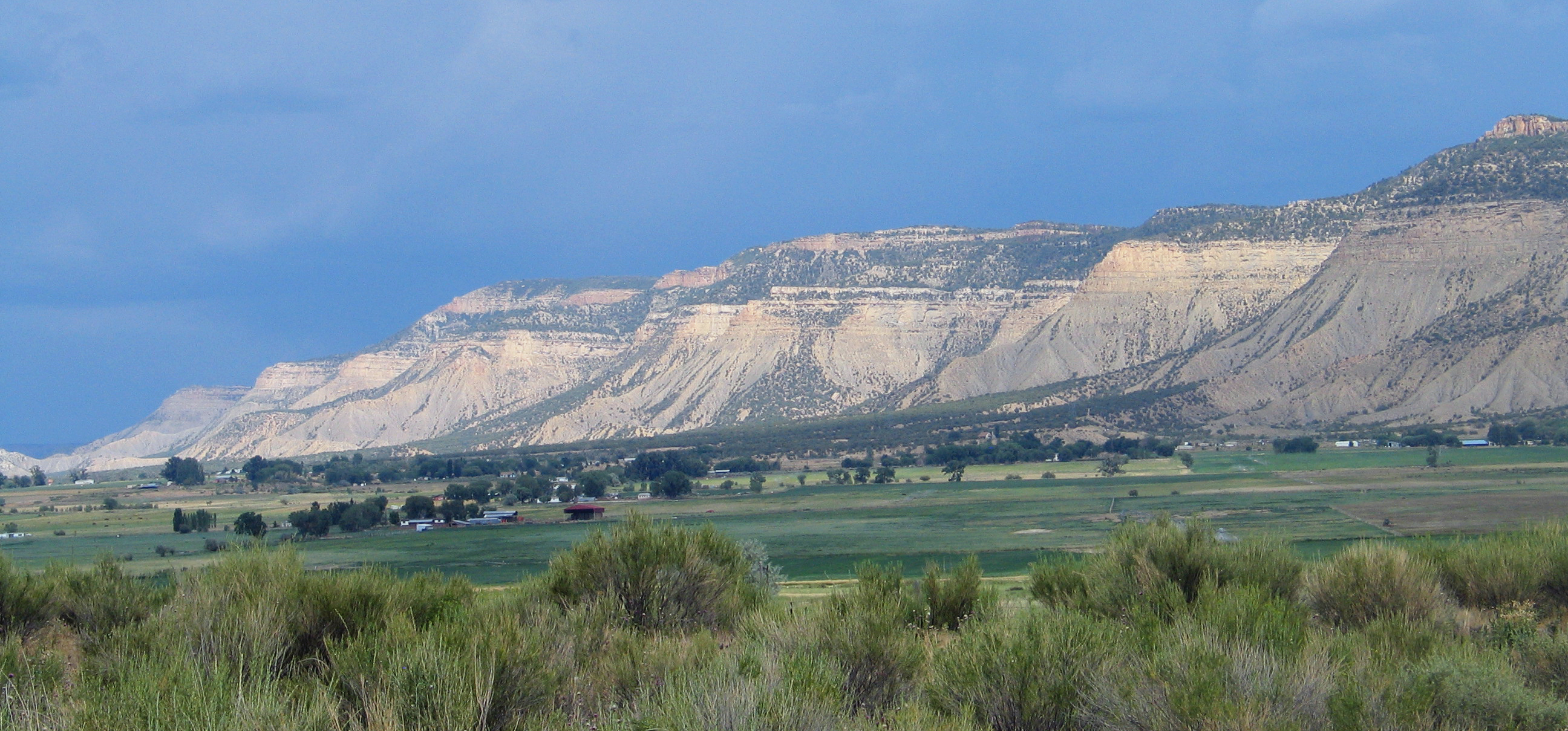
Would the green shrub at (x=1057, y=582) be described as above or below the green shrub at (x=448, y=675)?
below

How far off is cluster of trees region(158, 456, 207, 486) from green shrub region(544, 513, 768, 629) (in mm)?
116864

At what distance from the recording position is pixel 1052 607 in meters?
21.8

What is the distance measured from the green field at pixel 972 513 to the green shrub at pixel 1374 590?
57.1 ft

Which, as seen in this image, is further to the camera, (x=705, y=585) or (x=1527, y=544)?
(x=1527, y=544)

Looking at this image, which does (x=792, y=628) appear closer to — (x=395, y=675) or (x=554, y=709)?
(x=554, y=709)

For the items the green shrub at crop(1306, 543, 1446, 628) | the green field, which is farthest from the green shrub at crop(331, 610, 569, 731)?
the green field

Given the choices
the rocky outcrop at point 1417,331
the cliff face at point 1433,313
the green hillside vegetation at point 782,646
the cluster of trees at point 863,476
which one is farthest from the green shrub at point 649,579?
the rocky outcrop at point 1417,331

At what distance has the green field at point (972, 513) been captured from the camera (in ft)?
165

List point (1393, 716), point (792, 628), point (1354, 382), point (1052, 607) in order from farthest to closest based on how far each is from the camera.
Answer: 1. point (1354, 382)
2. point (1052, 607)
3. point (792, 628)
4. point (1393, 716)

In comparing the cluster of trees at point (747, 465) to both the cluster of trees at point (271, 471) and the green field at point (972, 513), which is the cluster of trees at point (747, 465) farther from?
the cluster of trees at point (271, 471)

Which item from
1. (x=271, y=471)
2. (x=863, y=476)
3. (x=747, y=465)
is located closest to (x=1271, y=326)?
(x=747, y=465)

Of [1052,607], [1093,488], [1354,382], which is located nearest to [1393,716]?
[1052,607]

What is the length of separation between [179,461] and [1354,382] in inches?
4279

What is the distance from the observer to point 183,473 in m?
133
